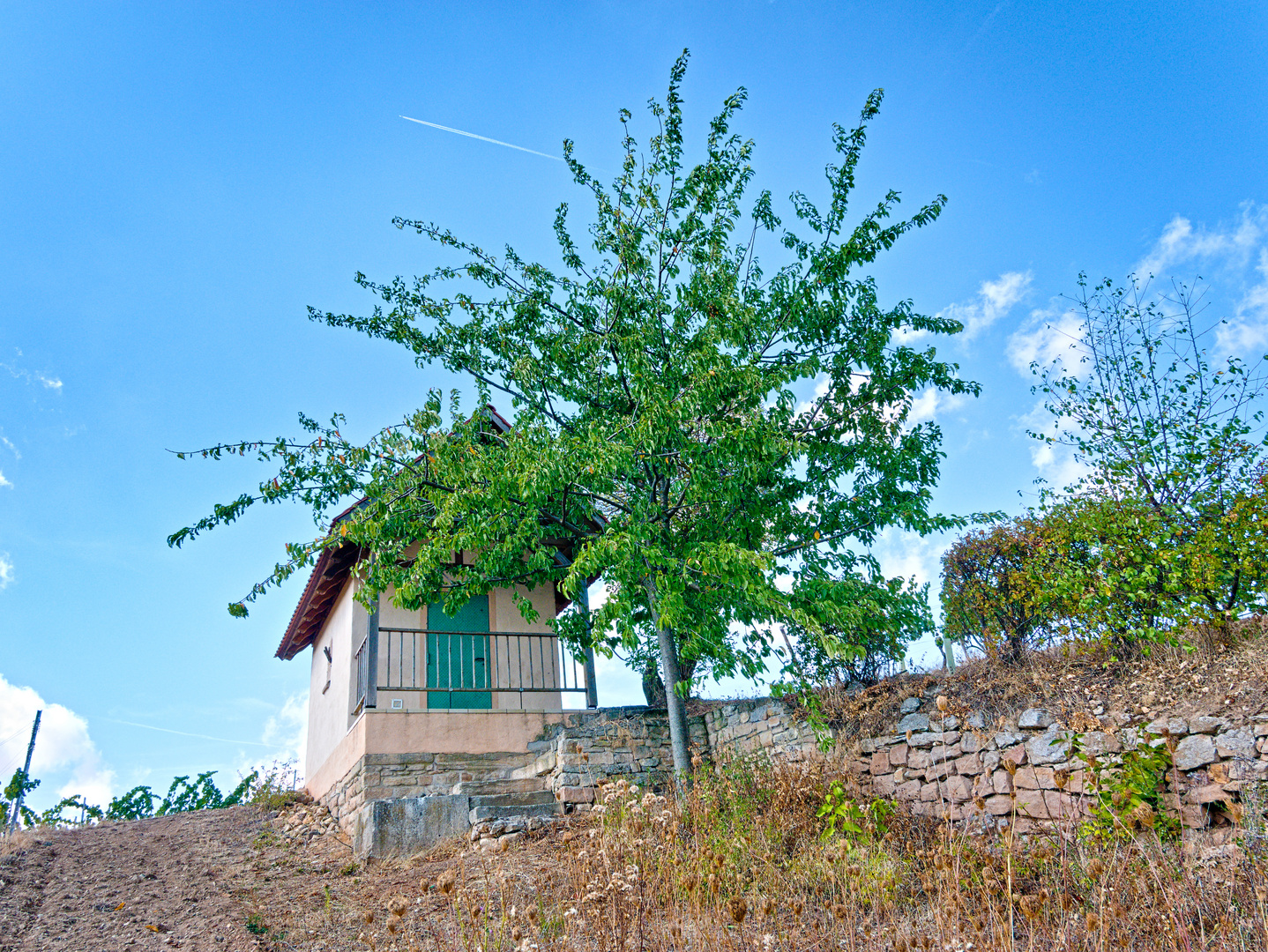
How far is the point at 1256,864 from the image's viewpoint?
3.60 meters

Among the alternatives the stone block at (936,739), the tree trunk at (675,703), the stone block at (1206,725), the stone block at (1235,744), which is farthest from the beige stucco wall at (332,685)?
the stone block at (1235,744)

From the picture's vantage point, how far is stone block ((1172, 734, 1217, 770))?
15.3ft

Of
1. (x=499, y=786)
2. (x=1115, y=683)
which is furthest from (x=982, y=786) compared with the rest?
(x=499, y=786)

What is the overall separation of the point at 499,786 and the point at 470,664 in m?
1.80

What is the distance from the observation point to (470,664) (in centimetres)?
994

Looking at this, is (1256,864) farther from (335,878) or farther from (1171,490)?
(335,878)

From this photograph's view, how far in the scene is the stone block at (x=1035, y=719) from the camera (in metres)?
5.64

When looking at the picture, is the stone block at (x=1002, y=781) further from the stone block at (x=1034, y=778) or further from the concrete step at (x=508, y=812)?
the concrete step at (x=508, y=812)

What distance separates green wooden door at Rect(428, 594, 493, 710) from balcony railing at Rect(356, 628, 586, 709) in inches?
0.5

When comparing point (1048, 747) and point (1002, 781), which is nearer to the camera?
point (1048, 747)

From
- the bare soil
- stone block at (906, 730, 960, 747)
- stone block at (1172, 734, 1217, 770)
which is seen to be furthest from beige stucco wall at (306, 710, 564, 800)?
stone block at (1172, 734, 1217, 770)

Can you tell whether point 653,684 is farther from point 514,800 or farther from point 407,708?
point 407,708

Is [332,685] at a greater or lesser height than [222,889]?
greater

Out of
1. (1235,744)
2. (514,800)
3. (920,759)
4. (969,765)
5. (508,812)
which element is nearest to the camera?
(1235,744)
